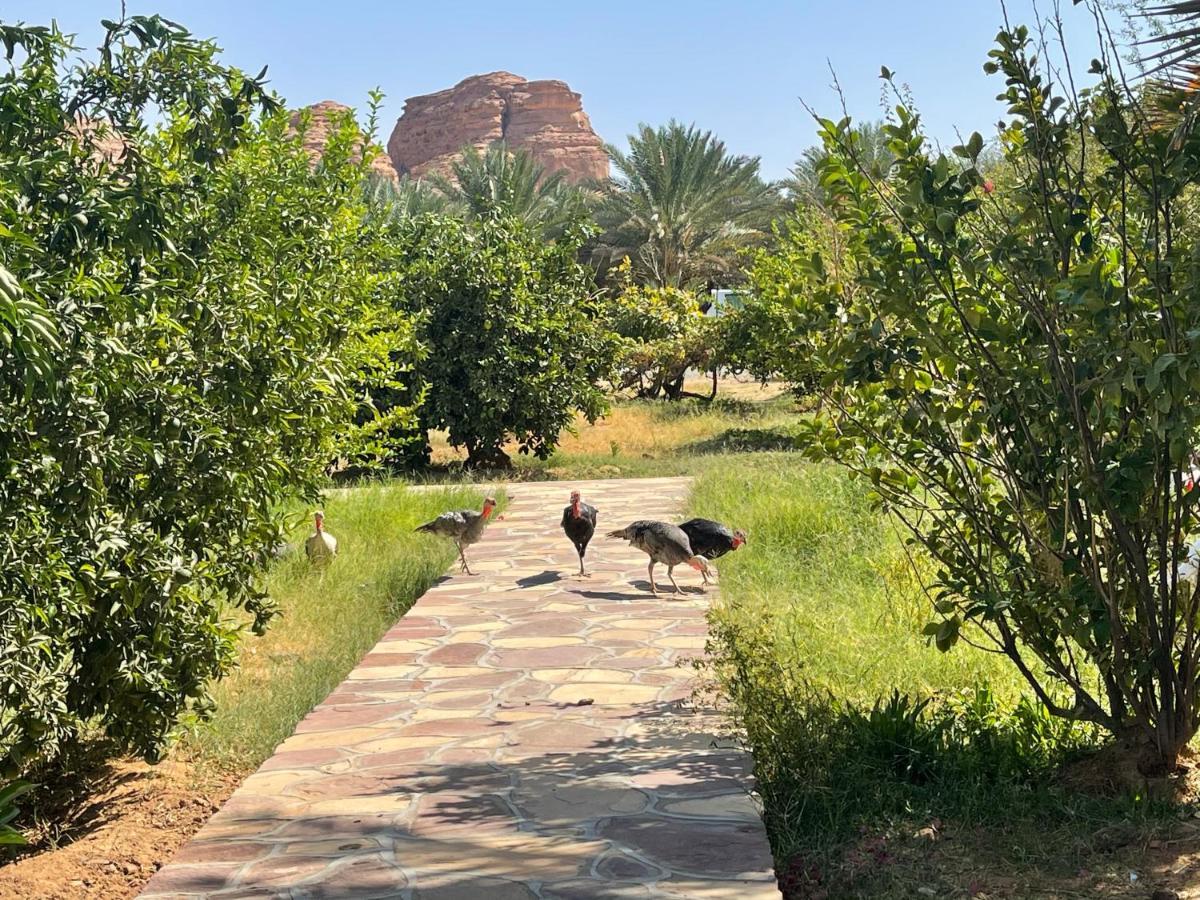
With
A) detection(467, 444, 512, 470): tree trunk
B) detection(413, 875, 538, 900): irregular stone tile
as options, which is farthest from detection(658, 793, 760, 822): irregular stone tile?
detection(467, 444, 512, 470): tree trunk

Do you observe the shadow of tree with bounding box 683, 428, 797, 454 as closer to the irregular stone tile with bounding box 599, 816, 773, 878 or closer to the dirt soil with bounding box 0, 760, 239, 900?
the dirt soil with bounding box 0, 760, 239, 900

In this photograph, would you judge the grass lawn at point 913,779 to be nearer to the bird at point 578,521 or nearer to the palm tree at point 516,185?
the bird at point 578,521

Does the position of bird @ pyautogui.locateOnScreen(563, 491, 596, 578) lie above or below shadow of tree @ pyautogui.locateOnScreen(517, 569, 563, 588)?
above

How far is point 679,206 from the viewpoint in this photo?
34000 millimetres

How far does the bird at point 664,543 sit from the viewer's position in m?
8.91

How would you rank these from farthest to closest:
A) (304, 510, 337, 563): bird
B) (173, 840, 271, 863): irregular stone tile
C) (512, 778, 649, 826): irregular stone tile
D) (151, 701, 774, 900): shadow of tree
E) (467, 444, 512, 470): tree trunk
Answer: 1. (467, 444, 512, 470): tree trunk
2. (304, 510, 337, 563): bird
3. (512, 778, 649, 826): irregular stone tile
4. (173, 840, 271, 863): irregular stone tile
5. (151, 701, 774, 900): shadow of tree

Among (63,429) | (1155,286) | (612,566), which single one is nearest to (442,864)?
(63,429)

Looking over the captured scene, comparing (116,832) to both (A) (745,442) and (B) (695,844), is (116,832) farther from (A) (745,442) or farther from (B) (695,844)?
(A) (745,442)

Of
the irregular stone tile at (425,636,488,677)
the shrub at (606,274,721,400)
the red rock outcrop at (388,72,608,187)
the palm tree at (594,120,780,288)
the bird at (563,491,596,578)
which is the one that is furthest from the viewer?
the red rock outcrop at (388,72,608,187)

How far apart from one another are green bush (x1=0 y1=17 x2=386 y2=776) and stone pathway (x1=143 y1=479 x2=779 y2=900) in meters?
0.79

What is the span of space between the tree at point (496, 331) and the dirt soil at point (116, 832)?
12.3 meters

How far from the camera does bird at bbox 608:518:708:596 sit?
8.91m

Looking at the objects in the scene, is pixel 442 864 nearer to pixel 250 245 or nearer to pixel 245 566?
pixel 245 566

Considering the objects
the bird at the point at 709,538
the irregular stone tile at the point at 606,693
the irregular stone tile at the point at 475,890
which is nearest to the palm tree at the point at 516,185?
the bird at the point at 709,538
